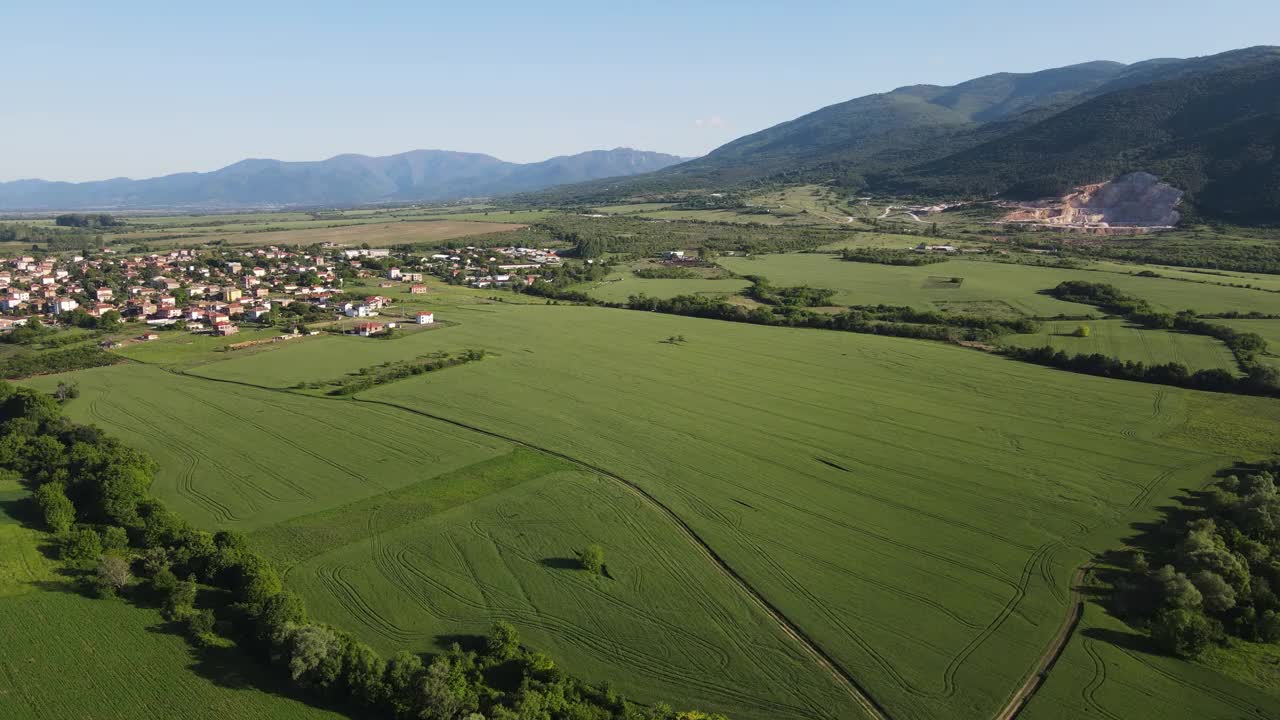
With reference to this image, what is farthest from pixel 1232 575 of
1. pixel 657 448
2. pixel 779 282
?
pixel 779 282

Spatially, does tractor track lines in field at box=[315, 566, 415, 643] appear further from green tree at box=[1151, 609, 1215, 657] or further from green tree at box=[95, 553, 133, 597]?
green tree at box=[1151, 609, 1215, 657]

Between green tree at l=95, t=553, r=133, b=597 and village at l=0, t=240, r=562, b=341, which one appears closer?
green tree at l=95, t=553, r=133, b=597

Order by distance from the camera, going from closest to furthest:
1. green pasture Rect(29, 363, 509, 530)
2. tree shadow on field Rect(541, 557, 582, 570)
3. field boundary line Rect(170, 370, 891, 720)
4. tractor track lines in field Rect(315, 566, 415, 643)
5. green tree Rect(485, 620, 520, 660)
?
field boundary line Rect(170, 370, 891, 720) < green tree Rect(485, 620, 520, 660) < tractor track lines in field Rect(315, 566, 415, 643) < tree shadow on field Rect(541, 557, 582, 570) < green pasture Rect(29, 363, 509, 530)

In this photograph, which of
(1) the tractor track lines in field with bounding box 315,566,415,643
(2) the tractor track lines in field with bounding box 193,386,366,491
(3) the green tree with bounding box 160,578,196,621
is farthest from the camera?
(2) the tractor track lines in field with bounding box 193,386,366,491

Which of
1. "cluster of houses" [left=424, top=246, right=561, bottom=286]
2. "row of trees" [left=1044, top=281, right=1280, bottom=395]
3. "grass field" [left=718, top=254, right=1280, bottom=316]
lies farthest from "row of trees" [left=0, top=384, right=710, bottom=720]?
"cluster of houses" [left=424, top=246, right=561, bottom=286]

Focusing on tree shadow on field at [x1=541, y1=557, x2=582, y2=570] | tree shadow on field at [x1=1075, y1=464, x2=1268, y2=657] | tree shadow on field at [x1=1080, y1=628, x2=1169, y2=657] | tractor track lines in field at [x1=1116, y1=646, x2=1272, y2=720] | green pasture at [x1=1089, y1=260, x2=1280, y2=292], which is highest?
green pasture at [x1=1089, y1=260, x2=1280, y2=292]

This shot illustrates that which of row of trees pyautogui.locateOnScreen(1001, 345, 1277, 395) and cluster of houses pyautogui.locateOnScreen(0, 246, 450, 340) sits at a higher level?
cluster of houses pyautogui.locateOnScreen(0, 246, 450, 340)
